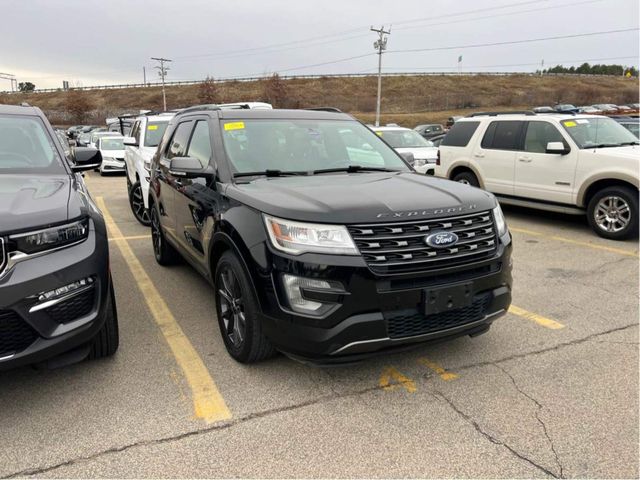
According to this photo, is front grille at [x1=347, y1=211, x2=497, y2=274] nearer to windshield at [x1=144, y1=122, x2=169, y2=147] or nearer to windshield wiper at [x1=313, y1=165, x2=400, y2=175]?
windshield wiper at [x1=313, y1=165, x2=400, y2=175]

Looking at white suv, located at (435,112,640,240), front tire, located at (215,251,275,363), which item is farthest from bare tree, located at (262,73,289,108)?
front tire, located at (215,251,275,363)

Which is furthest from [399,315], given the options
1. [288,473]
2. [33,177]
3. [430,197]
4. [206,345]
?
[33,177]

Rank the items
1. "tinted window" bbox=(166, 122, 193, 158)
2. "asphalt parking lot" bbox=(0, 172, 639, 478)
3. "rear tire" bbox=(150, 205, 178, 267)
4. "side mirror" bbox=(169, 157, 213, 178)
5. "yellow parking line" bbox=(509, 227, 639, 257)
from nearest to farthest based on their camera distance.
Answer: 1. "asphalt parking lot" bbox=(0, 172, 639, 478)
2. "side mirror" bbox=(169, 157, 213, 178)
3. "tinted window" bbox=(166, 122, 193, 158)
4. "rear tire" bbox=(150, 205, 178, 267)
5. "yellow parking line" bbox=(509, 227, 639, 257)

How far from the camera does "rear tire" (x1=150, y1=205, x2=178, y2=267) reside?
18.7 feet

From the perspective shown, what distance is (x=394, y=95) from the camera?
85.7 metres

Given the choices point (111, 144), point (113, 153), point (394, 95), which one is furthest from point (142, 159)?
point (394, 95)

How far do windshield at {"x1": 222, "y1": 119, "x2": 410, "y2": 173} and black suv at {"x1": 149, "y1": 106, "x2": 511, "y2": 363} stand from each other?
2cm

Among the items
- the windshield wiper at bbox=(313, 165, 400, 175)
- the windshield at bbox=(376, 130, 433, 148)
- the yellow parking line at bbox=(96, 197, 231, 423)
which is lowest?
the yellow parking line at bbox=(96, 197, 231, 423)

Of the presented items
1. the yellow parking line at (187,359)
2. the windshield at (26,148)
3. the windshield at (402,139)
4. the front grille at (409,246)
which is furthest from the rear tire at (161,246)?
the windshield at (402,139)

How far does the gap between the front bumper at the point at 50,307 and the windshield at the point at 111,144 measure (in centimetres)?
1665

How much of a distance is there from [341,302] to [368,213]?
54 centimetres

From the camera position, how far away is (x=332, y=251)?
281 cm

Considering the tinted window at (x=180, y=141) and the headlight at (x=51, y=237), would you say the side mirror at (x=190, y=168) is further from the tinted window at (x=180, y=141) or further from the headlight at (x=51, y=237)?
the headlight at (x=51, y=237)

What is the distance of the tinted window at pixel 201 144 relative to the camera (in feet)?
13.4
